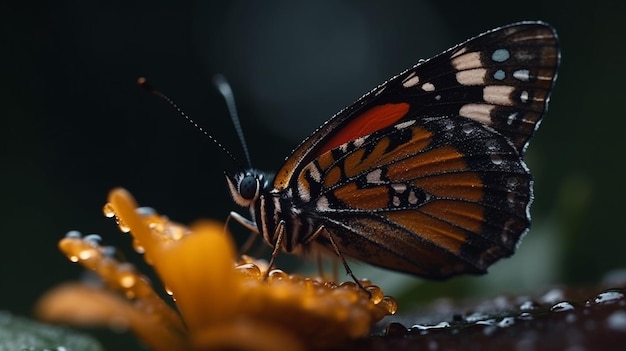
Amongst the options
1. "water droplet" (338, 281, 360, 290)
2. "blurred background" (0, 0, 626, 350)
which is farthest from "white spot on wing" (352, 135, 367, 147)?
"blurred background" (0, 0, 626, 350)

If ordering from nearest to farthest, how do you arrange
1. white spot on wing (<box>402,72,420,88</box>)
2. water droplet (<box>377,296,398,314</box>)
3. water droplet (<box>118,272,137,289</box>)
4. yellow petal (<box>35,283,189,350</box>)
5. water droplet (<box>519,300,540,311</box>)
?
1. yellow petal (<box>35,283,189,350</box>)
2. water droplet (<box>118,272,137,289</box>)
3. water droplet (<box>377,296,398,314</box>)
4. water droplet (<box>519,300,540,311</box>)
5. white spot on wing (<box>402,72,420,88</box>)

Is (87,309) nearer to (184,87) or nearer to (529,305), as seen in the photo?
(529,305)

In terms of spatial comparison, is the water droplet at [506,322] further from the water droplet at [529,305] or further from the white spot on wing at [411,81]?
the white spot on wing at [411,81]

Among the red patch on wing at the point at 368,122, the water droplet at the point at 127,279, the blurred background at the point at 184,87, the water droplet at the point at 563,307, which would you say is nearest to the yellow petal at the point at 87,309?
the water droplet at the point at 127,279

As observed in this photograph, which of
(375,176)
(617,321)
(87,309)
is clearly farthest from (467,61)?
(87,309)

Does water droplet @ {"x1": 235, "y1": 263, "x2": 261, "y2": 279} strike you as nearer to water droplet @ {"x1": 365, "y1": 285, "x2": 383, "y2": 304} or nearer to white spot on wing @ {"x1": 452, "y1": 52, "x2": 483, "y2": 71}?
water droplet @ {"x1": 365, "y1": 285, "x2": 383, "y2": 304}

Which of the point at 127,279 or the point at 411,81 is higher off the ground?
the point at 411,81
